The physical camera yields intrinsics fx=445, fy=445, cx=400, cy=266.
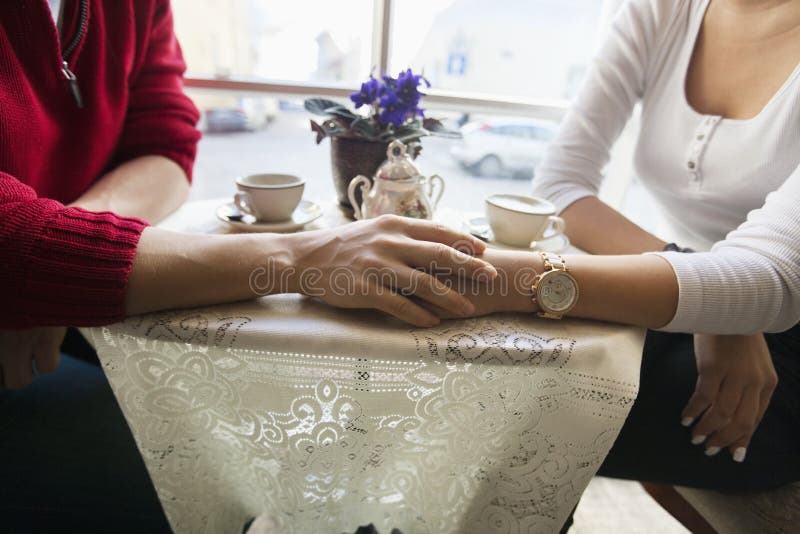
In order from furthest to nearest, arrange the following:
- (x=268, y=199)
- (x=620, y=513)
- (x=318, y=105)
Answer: (x=620, y=513)
(x=318, y=105)
(x=268, y=199)

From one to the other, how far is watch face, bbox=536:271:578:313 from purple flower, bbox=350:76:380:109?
451 mm

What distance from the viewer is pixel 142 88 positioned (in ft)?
2.91

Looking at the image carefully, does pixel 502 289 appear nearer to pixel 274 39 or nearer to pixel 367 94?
pixel 367 94

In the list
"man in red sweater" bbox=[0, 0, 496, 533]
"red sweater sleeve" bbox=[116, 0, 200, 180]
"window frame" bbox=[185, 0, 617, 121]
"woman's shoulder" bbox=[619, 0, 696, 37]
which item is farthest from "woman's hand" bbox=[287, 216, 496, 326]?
"window frame" bbox=[185, 0, 617, 121]

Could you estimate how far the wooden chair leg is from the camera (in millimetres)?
771

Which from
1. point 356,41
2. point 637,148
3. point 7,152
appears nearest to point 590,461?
point 637,148

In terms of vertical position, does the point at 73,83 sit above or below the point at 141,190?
above

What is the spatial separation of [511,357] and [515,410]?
76 mm

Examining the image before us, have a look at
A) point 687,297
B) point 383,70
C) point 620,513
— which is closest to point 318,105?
point 687,297

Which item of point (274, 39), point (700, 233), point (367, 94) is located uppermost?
point (274, 39)

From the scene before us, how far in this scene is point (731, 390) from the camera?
2.13ft

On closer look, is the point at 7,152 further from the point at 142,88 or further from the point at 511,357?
the point at 511,357

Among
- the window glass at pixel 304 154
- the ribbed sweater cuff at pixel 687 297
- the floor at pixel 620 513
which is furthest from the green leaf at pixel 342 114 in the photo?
the floor at pixel 620 513

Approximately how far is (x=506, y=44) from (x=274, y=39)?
902 mm
